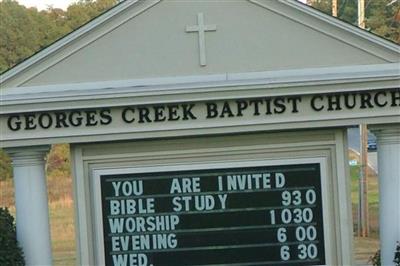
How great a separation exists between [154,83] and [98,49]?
2.35ft

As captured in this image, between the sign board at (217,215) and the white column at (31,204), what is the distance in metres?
0.61

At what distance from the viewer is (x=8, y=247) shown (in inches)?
353

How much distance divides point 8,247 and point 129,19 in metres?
2.64

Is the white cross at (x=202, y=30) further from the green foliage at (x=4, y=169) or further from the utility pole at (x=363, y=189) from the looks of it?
the green foliage at (x=4, y=169)

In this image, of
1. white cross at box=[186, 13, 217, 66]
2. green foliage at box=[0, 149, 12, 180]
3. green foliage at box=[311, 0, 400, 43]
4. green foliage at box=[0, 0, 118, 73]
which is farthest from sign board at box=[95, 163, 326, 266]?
green foliage at box=[0, 0, 118, 73]

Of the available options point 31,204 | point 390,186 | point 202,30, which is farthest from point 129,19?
point 390,186

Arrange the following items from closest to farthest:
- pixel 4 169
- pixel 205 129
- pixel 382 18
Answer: pixel 205 129 < pixel 4 169 < pixel 382 18

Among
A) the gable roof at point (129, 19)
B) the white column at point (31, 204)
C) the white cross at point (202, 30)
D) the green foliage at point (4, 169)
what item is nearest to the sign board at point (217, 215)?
the white column at point (31, 204)

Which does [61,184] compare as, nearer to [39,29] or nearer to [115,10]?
[39,29]

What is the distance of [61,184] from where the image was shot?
41.4 m

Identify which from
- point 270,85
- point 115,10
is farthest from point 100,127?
point 270,85

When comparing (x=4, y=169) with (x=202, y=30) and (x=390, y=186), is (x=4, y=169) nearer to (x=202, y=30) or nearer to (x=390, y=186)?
(x=202, y=30)

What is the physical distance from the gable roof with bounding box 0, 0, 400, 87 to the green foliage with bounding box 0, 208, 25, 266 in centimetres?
147

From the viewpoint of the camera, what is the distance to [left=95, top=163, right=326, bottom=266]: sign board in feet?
30.4
